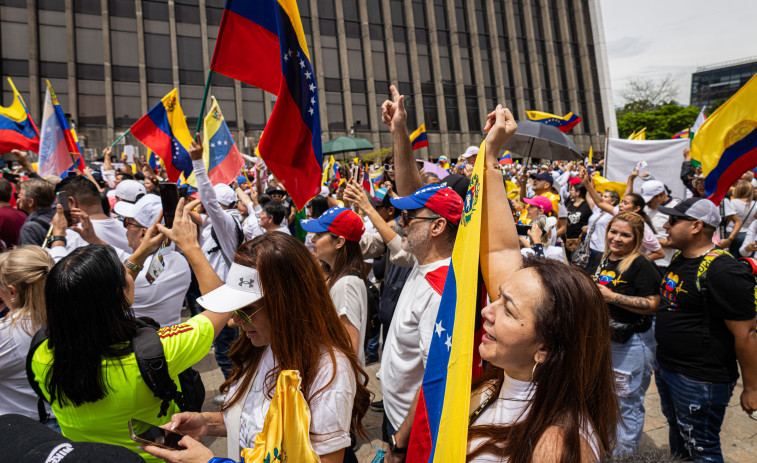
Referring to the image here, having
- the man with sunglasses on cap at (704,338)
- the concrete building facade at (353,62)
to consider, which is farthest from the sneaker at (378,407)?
the concrete building facade at (353,62)

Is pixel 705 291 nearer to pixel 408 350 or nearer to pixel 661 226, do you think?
pixel 408 350

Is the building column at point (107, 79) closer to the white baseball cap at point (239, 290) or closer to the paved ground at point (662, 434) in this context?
the paved ground at point (662, 434)

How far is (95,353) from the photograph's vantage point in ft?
6.30

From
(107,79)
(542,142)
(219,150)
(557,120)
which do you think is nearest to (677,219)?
(219,150)

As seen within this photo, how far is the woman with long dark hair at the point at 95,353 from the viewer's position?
1.90 m

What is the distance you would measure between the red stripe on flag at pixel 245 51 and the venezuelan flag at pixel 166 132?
11.7 feet

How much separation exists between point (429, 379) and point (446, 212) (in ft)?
4.08

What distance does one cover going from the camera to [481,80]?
4062cm

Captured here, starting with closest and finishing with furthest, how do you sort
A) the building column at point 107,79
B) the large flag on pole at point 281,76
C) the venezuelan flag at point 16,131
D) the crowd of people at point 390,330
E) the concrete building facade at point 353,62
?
the crowd of people at point 390,330 < the large flag on pole at point 281,76 < the venezuelan flag at point 16,131 < the concrete building facade at point 353,62 < the building column at point 107,79

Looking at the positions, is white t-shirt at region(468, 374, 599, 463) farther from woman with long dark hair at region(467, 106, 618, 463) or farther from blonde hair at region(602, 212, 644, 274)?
blonde hair at region(602, 212, 644, 274)

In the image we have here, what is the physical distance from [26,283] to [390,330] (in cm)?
206

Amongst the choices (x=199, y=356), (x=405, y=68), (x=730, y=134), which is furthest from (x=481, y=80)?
(x=199, y=356)

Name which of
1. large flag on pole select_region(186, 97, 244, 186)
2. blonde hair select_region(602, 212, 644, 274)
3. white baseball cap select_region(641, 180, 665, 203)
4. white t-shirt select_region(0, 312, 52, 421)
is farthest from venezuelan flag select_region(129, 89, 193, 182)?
white baseball cap select_region(641, 180, 665, 203)

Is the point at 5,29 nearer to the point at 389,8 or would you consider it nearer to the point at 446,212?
the point at 389,8
